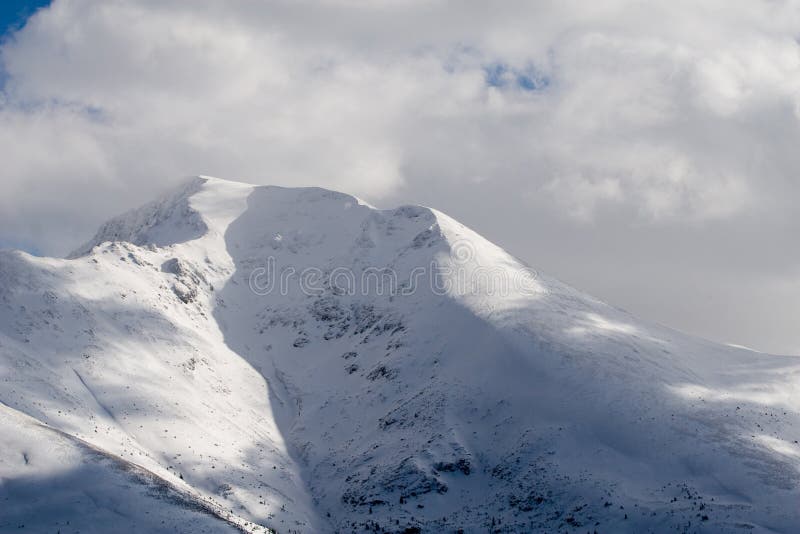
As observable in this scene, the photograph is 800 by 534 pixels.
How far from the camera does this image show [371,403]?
92.8 meters

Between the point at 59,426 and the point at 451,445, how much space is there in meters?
33.9

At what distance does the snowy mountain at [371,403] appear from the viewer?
215 ft

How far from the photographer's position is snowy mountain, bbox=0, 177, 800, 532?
6550cm

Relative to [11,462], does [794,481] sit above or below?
above

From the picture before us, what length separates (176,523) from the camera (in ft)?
193

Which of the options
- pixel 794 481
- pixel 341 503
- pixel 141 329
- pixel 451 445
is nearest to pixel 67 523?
pixel 341 503

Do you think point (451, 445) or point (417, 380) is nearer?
point (451, 445)

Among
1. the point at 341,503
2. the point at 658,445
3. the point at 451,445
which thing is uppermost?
the point at 658,445

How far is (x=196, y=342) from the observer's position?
102 meters

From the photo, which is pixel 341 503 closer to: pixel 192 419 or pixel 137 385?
pixel 192 419

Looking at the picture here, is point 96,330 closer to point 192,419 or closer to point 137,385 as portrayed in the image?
point 137,385

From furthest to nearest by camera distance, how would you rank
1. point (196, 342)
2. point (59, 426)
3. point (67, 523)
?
point (196, 342) < point (59, 426) < point (67, 523)

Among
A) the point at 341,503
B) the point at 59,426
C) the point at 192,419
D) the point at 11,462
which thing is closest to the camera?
the point at 11,462

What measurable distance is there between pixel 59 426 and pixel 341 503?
24976mm
